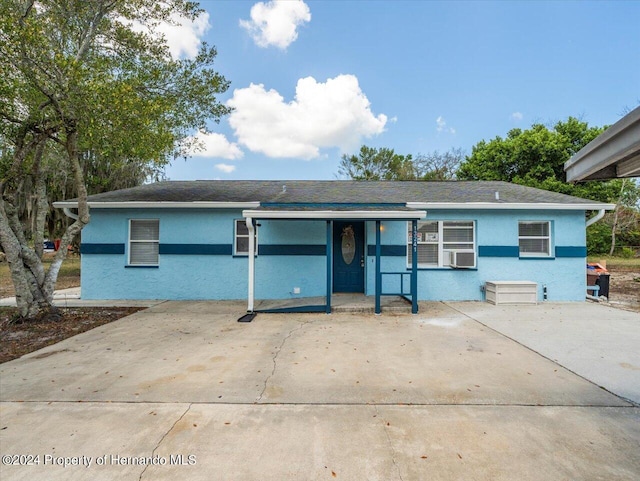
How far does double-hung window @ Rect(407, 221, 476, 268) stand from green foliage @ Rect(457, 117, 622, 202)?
532 inches

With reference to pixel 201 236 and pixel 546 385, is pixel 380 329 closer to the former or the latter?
pixel 546 385

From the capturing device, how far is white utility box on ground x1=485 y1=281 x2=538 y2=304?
7.96 meters

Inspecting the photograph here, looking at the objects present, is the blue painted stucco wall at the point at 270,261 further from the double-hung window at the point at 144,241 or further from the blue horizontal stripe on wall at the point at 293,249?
the double-hung window at the point at 144,241

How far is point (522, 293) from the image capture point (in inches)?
315

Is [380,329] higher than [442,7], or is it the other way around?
[442,7]

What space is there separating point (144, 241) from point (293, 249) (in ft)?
14.4

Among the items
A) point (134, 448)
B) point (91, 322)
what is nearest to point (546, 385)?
point (134, 448)

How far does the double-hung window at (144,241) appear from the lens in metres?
8.78

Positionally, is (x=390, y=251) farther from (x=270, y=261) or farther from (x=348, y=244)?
(x=270, y=261)

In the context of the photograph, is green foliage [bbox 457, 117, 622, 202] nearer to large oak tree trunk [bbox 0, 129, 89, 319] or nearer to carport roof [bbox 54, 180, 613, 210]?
carport roof [bbox 54, 180, 613, 210]

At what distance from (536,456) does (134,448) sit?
10.5 feet

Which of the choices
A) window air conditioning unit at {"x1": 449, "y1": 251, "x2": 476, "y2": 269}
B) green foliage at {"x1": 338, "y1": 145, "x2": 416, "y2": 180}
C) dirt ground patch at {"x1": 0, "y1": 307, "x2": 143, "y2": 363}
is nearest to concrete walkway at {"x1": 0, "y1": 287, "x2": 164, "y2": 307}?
dirt ground patch at {"x1": 0, "y1": 307, "x2": 143, "y2": 363}

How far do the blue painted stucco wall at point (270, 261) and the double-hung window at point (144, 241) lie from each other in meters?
0.18

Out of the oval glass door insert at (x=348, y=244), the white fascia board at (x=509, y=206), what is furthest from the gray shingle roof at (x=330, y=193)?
the oval glass door insert at (x=348, y=244)
